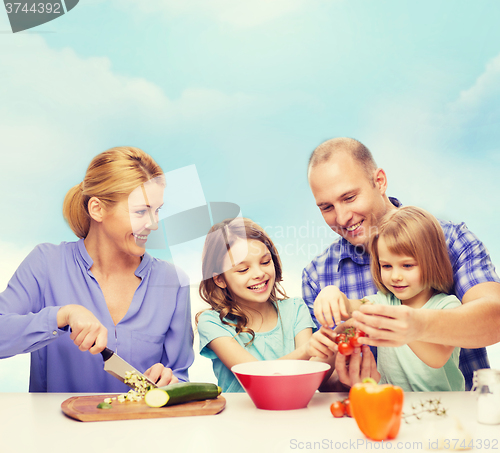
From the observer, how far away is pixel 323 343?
1.27 meters

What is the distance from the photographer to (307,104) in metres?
2.06

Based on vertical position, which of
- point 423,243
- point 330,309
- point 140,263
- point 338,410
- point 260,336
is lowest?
point 338,410

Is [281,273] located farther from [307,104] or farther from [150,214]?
[307,104]

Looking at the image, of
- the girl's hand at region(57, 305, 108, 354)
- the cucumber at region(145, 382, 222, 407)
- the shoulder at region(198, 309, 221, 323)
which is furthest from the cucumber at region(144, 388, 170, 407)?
the shoulder at region(198, 309, 221, 323)

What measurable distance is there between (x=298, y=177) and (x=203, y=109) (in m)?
0.73

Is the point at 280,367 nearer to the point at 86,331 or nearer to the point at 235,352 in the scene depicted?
the point at 235,352

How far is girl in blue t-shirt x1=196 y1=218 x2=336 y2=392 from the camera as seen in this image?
1685 mm

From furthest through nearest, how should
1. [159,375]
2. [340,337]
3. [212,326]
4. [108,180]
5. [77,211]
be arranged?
1. [77,211]
2. [108,180]
3. [212,326]
4. [159,375]
5. [340,337]

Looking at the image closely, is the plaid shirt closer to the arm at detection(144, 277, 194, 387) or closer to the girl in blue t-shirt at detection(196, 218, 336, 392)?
the girl in blue t-shirt at detection(196, 218, 336, 392)

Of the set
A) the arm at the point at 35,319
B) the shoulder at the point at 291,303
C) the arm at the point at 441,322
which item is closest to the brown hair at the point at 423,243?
the arm at the point at 441,322

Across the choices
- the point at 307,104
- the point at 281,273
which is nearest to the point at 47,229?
the point at 281,273

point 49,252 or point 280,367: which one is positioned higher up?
point 49,252

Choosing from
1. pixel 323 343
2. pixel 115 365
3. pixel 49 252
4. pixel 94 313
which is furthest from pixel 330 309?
pixel 49 252

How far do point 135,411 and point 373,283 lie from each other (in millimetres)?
1116
